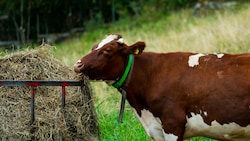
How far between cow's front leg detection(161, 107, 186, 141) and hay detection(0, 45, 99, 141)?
100 centimetres

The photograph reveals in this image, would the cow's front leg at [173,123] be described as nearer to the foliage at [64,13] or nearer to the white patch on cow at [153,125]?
the white patch on cow at [153,125]

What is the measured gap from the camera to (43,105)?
6.44 metres

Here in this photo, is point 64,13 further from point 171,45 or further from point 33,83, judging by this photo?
point 33,83

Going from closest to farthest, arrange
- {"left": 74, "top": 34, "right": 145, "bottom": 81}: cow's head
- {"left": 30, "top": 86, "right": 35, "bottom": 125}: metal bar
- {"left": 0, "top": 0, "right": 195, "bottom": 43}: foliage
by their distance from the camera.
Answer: {"left": 74, "top": 34, "right": 145, "bottom": 81}: cow's head → {"left": 30, "top": 86, "right": 35, "bottom": 125}: metal bar → {"left": 0, "top": 0, "right": 195, "bottom": 43}: foliage

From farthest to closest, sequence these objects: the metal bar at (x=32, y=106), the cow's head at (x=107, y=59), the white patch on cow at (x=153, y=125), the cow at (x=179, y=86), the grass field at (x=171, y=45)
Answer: the grass field at (x=171, y=45) → the metal bar at (x=32, y=106) → the white patch on cow at (x=153, y=125) → the cow's head at (x=107, y=59) → the cow at (x=179, y=86)

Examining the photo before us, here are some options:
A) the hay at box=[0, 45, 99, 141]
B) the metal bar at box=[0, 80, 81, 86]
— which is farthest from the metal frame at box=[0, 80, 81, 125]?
the hay at box=[0, 45, 99, 141]

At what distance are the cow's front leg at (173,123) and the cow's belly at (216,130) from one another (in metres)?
0.08

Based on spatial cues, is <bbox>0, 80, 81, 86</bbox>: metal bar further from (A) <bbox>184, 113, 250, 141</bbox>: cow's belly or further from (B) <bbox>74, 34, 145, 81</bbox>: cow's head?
(A) <bbox>184, 113, 250, 141</bbox>: cow's belly

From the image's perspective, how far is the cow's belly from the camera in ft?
18.8

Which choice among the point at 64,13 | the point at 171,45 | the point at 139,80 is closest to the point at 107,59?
the point at 139,80

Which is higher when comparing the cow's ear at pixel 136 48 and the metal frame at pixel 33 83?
the cow's ear at pixel 136 48

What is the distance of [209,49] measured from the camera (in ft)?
41.6

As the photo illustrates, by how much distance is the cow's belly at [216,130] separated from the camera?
573 centimetres

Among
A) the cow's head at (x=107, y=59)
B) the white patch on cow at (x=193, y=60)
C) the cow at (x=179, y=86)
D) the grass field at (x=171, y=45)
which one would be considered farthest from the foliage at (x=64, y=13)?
the cow's head at (x=107, y=59)
